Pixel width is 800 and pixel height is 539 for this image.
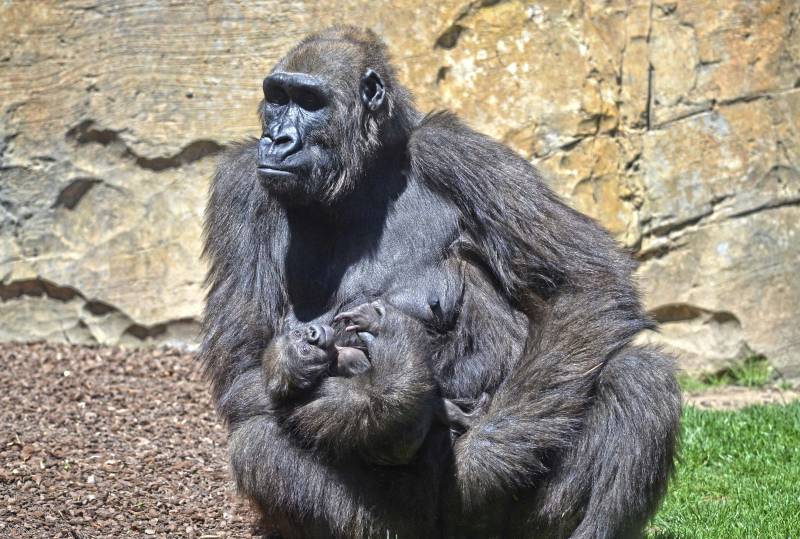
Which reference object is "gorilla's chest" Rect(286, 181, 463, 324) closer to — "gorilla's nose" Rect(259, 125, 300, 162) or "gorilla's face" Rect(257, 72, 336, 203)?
"gorilla's face" Rect(257, 72, 336, 203)

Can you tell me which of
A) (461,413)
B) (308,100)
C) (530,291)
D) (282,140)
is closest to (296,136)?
(282,140)

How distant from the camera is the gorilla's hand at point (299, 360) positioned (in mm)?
5129

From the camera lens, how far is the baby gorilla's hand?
523cm

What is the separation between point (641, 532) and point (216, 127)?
4648 mm

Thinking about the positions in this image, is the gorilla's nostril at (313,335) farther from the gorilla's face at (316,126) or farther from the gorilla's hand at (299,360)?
the gorilla's face at (316,126)

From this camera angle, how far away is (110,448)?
6.93 metres

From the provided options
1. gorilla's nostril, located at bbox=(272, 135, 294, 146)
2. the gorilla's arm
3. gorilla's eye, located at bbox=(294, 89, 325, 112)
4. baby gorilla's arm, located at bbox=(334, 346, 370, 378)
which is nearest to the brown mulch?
baby gorilla's arm, located at bbox=(334, 346, 370, 378)

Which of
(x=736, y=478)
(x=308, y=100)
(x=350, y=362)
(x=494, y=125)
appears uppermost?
(x=308, y=100)

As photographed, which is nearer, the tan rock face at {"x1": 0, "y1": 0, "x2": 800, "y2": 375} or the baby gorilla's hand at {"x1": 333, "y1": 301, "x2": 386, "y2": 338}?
the baby gorilla's hand at {"x1": 333, "y1": 301, "x2": 386, "y2": 338}

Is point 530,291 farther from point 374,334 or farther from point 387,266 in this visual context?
point 374,334

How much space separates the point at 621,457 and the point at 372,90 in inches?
82.4

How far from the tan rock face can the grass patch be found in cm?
10

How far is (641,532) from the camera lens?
5242 millimetres

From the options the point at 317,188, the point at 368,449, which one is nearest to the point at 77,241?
the point at 317,188
